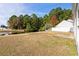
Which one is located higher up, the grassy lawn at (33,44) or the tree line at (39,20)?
the tree line at (39,20)

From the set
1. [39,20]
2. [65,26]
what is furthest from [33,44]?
[65,26]

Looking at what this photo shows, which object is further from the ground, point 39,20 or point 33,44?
point 39,20

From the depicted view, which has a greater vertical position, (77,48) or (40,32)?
(40,32)

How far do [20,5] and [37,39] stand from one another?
0.36m

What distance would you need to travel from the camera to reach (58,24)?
7.72ft

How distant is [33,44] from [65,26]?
346 millimetres

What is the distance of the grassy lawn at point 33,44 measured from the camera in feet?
7.68

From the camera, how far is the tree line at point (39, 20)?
2.34 metres

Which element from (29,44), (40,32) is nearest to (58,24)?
(40,32)

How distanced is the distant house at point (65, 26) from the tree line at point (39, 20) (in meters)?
0.03

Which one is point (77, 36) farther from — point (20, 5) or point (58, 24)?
point (20, 5)

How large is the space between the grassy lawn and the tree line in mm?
67

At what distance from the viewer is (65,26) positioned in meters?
2.33

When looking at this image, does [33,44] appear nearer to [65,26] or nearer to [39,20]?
[39,20]
